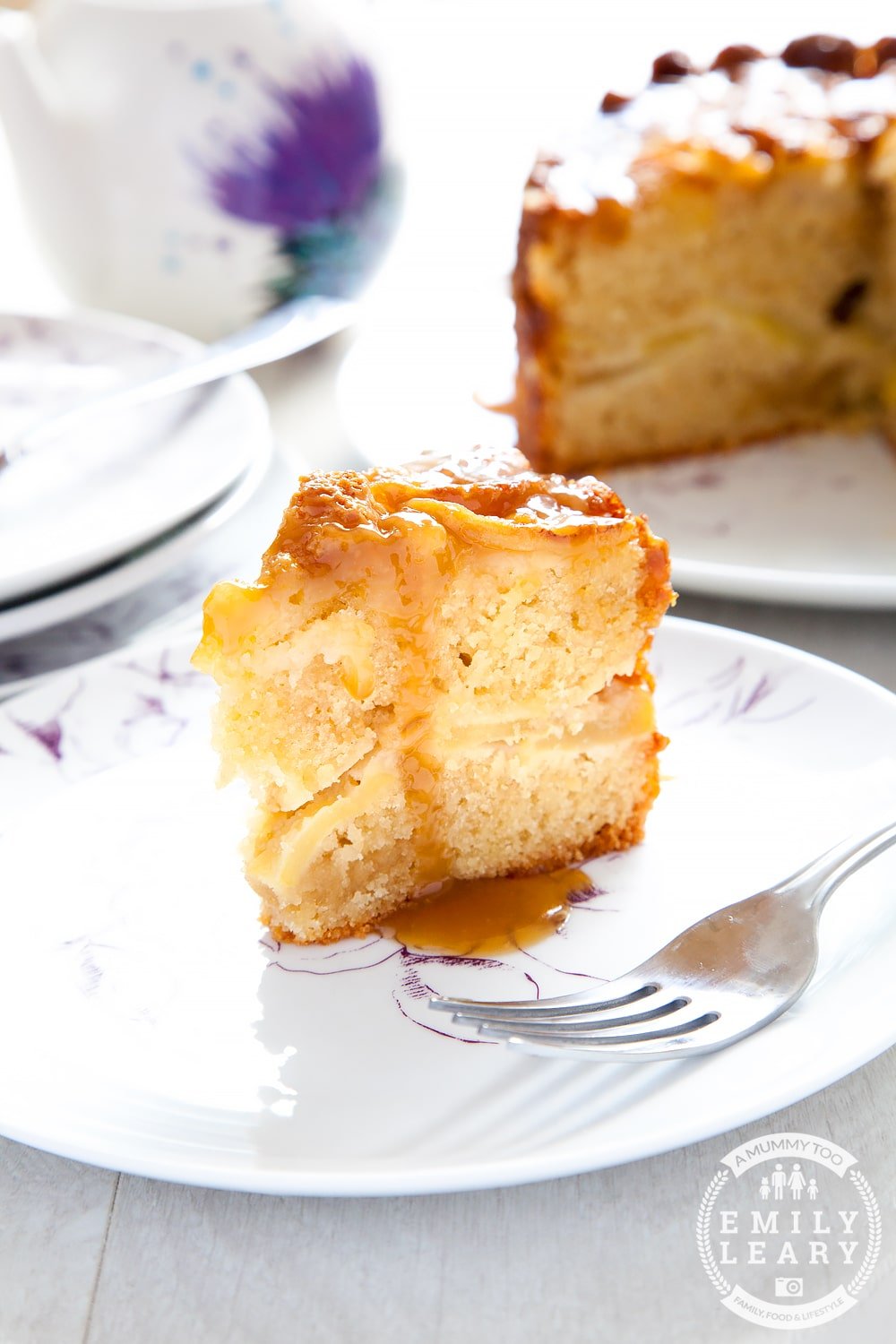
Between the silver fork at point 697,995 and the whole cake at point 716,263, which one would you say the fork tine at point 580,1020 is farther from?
the whole cake at point 716,263

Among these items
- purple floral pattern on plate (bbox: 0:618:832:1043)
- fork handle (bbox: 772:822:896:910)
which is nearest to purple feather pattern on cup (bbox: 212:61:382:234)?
purple floral pattern on plate (bbox: 0:618:832:1043)

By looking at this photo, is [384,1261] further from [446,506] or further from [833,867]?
[446,506]

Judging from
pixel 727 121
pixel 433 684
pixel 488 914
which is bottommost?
pixel 488 914

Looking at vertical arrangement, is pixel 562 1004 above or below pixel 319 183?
below

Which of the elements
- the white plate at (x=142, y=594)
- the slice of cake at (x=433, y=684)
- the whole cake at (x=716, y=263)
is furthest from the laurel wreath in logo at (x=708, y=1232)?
the whole cake at (x=716, y=263)

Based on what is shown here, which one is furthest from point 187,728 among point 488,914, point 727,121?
point 727,121

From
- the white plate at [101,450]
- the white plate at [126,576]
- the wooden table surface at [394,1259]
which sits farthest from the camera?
the white plate at [101,450]
